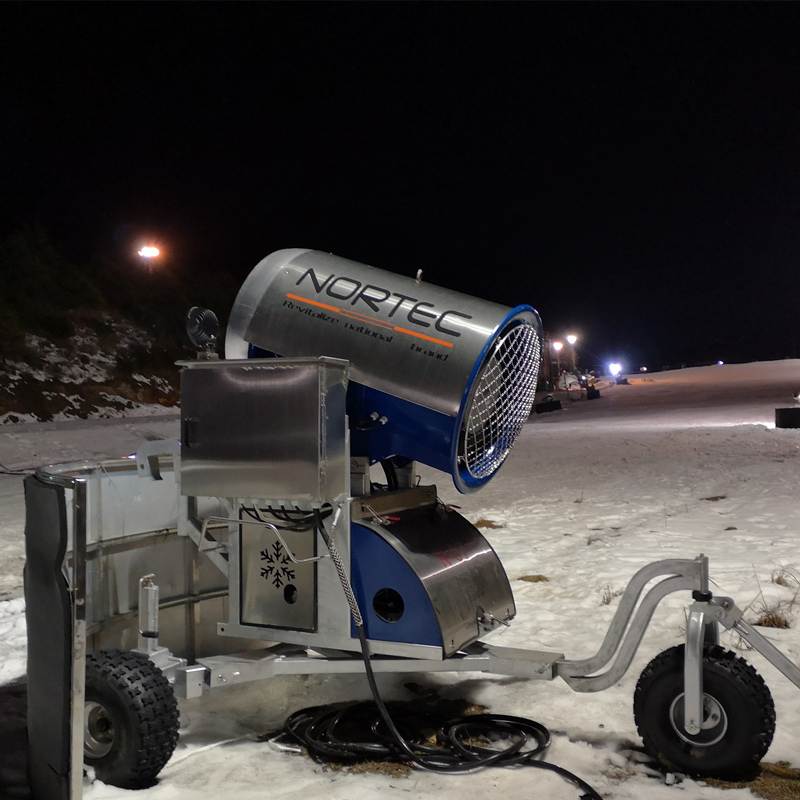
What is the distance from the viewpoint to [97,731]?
3.25 meters

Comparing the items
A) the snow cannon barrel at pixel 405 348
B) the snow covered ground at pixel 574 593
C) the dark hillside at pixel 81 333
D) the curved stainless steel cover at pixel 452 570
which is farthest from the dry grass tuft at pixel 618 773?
the dark hillside at pixel 81 333

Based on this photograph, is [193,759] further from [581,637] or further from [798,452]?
[798,452]

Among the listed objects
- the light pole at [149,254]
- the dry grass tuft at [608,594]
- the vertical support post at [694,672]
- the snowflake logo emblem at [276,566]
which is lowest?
the dry grass tuft at [608,594]

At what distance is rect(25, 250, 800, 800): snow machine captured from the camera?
2.88 metres

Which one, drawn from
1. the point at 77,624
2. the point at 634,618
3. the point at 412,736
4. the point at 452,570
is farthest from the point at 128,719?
the point at 634,618

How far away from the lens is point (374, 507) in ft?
11.4

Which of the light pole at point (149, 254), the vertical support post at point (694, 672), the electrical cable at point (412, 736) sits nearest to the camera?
the vertical support post at point (694, 672)

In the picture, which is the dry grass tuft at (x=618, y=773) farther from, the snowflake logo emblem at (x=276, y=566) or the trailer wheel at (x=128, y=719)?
the trailer wheel at (x=128, y=719)

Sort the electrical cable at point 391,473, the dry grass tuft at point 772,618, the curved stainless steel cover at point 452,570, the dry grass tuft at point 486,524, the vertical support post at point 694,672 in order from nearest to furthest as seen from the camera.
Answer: the vertical support post at point 694,672 → the curved stainless steel cover at point 452,570 → the electrical cable at point 391,473 → the dry grass tuft at point 772,618 → the dry grass tuft at point 486,524

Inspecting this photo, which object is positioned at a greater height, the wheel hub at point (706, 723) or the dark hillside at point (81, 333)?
the dark hillside at point (81, 333)

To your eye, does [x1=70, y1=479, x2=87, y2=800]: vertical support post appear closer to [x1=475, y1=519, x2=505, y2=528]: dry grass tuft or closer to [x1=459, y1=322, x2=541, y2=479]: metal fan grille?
[x1=459, y1=322, x2=541, y2=479]: metal fan grille

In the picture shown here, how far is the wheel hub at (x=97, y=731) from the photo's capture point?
3170 mm

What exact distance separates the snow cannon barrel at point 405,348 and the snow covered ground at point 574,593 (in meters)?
1.20

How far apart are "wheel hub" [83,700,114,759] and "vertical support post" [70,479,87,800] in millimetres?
508
